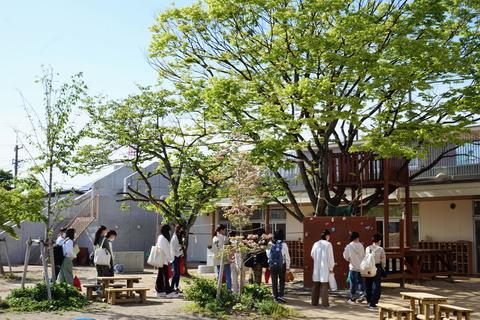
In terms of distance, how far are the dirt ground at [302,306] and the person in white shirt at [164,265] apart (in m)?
0.30

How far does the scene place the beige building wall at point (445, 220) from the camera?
20625 millimetres

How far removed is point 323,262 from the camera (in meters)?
12.5

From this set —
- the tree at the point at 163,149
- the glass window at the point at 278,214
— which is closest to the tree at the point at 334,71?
the tree at the point at 163,149

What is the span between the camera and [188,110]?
1777cm

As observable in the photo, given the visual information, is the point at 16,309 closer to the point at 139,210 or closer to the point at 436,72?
the point at 436,72

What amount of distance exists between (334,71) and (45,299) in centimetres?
893

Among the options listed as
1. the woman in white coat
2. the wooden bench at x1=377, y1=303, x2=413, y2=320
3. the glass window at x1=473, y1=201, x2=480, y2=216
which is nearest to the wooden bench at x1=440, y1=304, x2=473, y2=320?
the wooden bench at x1=377, y1=303, x2=413, y2=320

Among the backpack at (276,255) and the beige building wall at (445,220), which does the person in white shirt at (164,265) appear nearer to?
the backpack at (276,255)

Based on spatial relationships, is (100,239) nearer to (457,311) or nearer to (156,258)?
(156,258)

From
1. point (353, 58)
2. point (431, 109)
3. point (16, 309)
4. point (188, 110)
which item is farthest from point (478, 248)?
point (16, 309)

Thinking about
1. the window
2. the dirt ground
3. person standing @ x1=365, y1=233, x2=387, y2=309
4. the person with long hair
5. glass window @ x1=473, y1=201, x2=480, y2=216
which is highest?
the window

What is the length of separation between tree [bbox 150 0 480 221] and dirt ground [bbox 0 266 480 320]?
3396 millimetres

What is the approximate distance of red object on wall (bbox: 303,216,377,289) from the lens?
15137 millimetres

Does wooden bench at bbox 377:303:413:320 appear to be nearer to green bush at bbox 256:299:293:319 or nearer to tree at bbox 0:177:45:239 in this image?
green bush at bbox 256:299:293:319
